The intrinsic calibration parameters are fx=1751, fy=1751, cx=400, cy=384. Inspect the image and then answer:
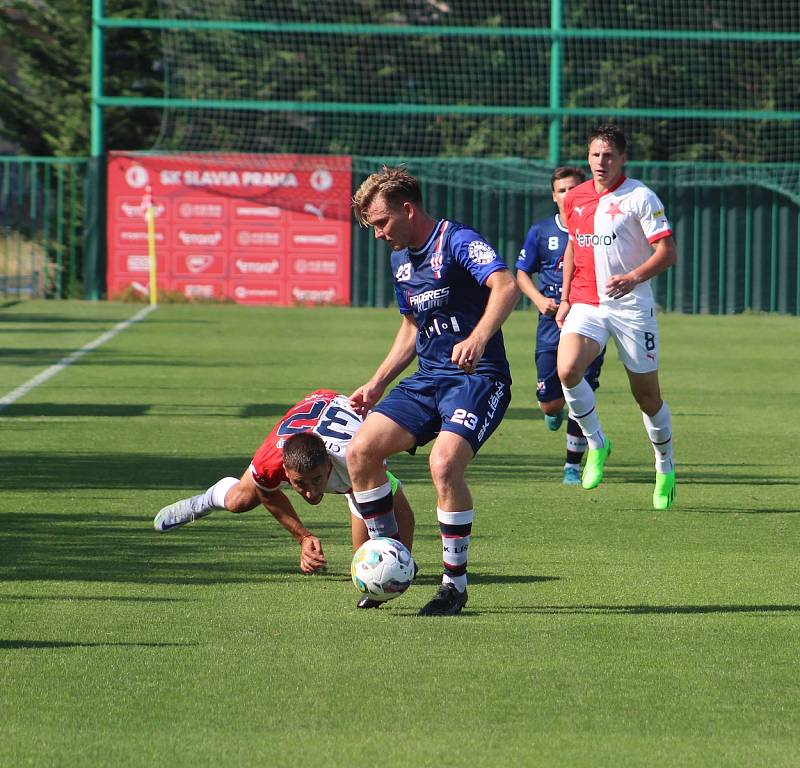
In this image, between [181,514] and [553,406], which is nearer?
[181,514]

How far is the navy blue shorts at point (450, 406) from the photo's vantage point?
281 inches

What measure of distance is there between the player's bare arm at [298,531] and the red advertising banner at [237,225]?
25671mm

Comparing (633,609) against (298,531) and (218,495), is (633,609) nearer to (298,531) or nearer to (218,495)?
(298,531)

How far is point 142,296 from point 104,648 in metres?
27.9

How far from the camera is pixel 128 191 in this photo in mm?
33781

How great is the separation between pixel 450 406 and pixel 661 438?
3.38 m

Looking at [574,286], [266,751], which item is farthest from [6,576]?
[574,286]

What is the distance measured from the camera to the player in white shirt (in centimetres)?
1019

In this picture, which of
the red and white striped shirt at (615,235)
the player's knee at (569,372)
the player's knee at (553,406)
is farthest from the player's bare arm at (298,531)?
the player's knee at (553,406)

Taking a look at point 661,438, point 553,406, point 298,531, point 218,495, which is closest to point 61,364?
point 553,406

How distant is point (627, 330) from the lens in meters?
10.3

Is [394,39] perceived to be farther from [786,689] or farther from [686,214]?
[786,689]

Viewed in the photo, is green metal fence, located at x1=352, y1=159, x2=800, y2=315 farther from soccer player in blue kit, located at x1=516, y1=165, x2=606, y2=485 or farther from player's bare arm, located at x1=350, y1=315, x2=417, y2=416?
player's bare arm, located at x1=350, y1=315, x2=417, y2=416

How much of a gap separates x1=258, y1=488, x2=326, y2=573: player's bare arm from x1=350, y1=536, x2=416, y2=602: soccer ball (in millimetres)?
554
